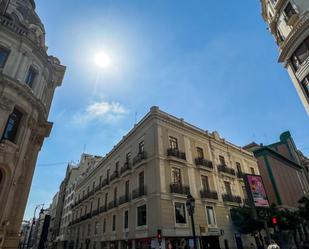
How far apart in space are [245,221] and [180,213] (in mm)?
7285

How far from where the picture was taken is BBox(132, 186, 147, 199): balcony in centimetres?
1973

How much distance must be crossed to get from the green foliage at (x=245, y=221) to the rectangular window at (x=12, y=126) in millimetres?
20966

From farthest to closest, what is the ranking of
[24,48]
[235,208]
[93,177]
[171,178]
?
1. [93,177]
2. [235,208]
3. [171,178]
4. [24,48]

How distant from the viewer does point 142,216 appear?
1948cm

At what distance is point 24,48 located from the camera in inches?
610

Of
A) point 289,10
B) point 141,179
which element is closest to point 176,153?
point 141,179

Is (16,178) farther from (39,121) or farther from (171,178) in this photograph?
(171,178)

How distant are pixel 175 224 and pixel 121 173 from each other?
8.70 metres

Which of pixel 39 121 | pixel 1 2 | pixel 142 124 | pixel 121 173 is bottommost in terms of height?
pixel 121 173

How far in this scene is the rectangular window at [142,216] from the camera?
19.1 metres

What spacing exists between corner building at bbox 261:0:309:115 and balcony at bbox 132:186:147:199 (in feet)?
46.8

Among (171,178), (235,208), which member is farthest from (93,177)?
(235,208)

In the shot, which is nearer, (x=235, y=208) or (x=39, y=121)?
(x=39, y=121)

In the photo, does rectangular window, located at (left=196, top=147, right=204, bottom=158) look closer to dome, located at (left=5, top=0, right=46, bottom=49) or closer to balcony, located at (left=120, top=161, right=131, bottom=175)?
balcony, located at (left=120, top=161, right=131, bottom=175)
